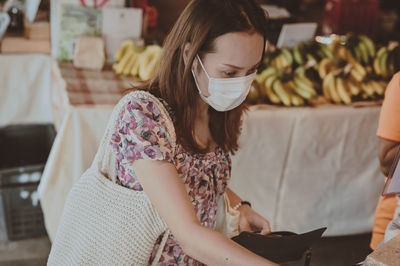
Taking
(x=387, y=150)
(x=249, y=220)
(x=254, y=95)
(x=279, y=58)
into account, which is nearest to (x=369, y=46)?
(x=279, y=58)

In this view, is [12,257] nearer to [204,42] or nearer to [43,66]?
[43,66]

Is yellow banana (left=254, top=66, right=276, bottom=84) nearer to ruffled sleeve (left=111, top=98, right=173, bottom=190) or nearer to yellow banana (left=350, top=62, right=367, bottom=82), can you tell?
yellow banana (left=350, top=62, right=367, bottom=82)

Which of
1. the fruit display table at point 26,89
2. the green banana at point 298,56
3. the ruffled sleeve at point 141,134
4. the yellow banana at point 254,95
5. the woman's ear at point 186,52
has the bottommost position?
the fruit display table at point 26,89

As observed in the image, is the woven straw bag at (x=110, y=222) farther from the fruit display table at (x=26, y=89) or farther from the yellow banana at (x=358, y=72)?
the yellow banana at (x=358, y=72)

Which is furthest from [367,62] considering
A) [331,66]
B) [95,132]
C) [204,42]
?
[204,42]

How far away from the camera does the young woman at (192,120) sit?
1.15 metres

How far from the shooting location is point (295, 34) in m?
3.13

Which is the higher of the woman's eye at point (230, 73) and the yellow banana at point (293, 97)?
the woman's eye at point (230, 73)

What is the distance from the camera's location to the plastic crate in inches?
103

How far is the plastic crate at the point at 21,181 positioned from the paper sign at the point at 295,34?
61.5 inches

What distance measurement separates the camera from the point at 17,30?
10.6ft

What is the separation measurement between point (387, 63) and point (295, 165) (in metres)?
1.00

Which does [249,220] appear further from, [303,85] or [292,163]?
[303,85]

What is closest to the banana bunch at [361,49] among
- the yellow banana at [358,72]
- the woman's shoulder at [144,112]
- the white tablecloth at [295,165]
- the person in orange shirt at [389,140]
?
the yellow banana at [358,72]
